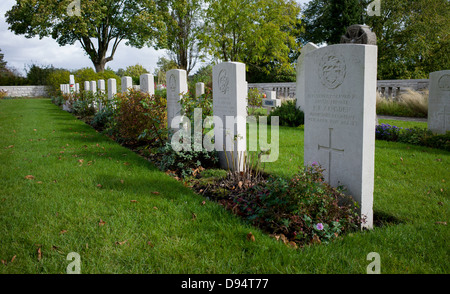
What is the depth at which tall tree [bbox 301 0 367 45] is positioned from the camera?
29656 mm

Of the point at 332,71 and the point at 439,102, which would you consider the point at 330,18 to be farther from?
the point at 332,71

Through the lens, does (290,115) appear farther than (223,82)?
Yes

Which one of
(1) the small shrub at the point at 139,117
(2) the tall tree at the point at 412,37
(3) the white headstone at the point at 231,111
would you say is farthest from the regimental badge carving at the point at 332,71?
(2) the tall tree at the point at 412,37

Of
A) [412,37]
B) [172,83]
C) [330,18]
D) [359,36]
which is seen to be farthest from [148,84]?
[412,37]

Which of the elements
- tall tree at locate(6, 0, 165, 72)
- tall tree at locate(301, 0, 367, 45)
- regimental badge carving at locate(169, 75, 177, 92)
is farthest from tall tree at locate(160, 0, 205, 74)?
regimental badge carving at locate(169, 75, 177, 92)

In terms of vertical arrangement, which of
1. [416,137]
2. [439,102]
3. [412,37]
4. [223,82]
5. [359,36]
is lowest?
[416,137]

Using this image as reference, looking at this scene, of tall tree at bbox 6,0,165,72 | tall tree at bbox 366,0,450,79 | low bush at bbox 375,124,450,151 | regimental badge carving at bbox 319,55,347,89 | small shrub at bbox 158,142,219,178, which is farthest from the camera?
tall tree at bbox 366,0,450,79

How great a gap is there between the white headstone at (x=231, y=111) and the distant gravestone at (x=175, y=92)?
1325 mm

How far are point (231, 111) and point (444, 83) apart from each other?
599cm

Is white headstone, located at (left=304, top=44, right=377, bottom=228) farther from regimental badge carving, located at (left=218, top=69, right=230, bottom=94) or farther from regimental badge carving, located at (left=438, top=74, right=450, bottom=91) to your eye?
regimental badge carving, located at (left=438, top=74, right=450, bottom=91)

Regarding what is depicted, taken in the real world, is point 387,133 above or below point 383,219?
above

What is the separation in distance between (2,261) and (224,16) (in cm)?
1924

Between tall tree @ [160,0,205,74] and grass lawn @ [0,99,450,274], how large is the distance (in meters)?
28.7

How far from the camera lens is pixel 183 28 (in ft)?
112
